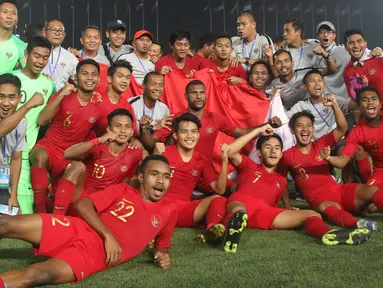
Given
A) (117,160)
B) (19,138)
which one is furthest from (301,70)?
(19,138)

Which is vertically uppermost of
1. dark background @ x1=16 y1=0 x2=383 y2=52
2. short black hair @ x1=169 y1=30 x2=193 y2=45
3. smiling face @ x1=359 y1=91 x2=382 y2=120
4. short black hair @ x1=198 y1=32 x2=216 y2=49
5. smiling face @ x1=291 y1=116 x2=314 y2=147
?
dark background @ x1=16 y1=0 x2=383 y2=52

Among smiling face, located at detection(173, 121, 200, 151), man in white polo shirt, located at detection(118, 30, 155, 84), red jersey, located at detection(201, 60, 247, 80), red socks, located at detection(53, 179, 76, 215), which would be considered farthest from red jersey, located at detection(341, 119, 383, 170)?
man in white polo shirt, located at detection(118, 30, 155, 84)

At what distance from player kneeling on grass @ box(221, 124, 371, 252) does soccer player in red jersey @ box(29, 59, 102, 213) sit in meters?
1.45

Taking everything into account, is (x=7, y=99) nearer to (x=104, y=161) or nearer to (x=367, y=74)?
(x=104, y=161)

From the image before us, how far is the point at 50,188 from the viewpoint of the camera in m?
5.41

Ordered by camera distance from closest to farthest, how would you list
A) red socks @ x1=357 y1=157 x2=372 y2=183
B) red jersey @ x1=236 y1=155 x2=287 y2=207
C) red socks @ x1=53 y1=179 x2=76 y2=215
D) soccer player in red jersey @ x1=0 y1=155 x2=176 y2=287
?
1. soccer player in red jersey @ x1=0 y1=155 x2=176 y2=287
2. red socks @ x1=53 y1=179 x2=76 y2=215
3. red jersey @ x1=236 y1=155 x2=287 y2=207
4. red socks @ x1=357 y1=157 x2=372 y2=183

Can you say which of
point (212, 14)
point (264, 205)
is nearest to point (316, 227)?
point (264, 205)

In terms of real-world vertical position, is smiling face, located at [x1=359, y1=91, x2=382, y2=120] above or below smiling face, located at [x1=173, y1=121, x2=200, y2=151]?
above

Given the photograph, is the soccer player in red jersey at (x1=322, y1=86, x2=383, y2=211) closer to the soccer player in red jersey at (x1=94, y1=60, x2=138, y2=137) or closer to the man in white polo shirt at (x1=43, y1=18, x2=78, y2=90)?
the soccer player in red jersey at (x1=94, y1=60, x2=138, y2=137)

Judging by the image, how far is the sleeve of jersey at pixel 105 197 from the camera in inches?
137

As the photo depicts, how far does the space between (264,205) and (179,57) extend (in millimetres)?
2662

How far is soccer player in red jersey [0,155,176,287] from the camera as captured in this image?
3.02 metres

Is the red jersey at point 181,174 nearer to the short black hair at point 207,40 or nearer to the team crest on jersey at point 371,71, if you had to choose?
the team crest on jersey at point 371,71

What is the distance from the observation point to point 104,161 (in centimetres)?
472
